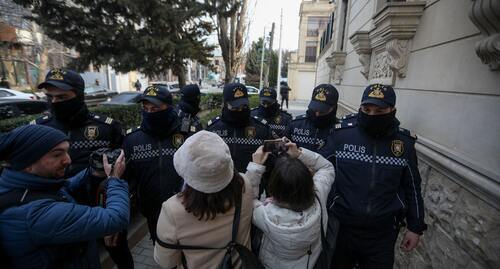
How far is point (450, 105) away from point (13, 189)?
3.17 meters

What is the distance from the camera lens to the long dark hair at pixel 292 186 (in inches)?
60.1

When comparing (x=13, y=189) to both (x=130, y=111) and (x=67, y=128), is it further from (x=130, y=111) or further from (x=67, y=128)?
(x=130, y=111)

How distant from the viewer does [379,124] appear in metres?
2.21

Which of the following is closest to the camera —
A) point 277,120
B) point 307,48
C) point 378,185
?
point 378,185

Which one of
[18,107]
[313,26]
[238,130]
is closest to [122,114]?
[238,130]

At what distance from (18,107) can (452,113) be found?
561 inches

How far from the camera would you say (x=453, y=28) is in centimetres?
240

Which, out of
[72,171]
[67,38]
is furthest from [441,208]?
[67,38]

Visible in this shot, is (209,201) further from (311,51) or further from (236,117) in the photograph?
(311,51)

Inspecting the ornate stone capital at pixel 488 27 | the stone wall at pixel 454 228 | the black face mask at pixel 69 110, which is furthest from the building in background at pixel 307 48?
the ornate stone capital at pixel 488 27

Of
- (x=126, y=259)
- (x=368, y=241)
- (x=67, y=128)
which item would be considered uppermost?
(x=67, y=128)

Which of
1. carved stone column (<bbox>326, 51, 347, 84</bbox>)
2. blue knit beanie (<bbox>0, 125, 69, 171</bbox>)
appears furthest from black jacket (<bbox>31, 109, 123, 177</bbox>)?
carved stone column (<bbox>326, 51, 347, 84</bbox>)

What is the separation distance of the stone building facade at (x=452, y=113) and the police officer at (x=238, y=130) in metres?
1.79

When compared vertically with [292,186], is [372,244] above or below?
below
